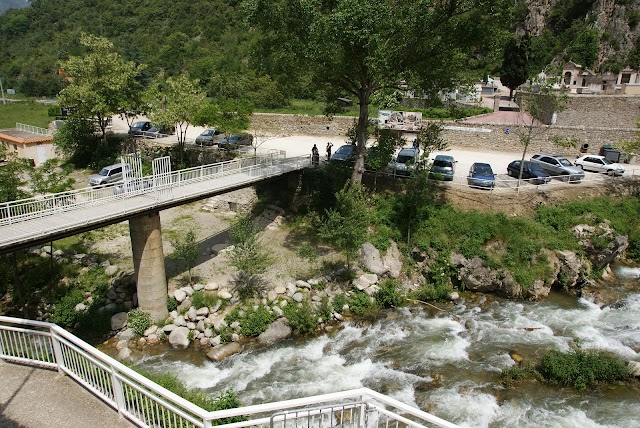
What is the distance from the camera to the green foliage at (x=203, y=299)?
63.3 feet

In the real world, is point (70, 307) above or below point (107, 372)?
below

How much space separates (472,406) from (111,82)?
31262 millimetres

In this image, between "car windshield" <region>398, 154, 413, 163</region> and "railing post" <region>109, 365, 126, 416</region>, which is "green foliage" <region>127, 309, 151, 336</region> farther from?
"car windshield" <region>398, 154, 413, 163</region>

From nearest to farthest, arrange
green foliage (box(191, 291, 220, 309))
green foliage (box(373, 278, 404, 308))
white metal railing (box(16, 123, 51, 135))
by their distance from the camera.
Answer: green foliage (box(191, 291, 220, 309)) → green foliage (box(373, 278, 404, 308)) → white metal railing (box(16, 123, 51, 135))

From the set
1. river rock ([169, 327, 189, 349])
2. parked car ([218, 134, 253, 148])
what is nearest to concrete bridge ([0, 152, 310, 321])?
river rock ([169, 327, 189, 349])

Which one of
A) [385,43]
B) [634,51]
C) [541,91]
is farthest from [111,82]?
[634,51]

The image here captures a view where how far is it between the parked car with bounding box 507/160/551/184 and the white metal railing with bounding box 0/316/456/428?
21918 mm

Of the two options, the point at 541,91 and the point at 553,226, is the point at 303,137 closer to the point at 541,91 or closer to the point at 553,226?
the point at 541,91

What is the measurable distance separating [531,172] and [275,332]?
18.3m

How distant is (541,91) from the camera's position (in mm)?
26828

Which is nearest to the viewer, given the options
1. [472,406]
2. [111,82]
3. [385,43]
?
[472,406]

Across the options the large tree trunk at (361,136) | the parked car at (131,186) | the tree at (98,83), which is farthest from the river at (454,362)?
the tree at (98,83)

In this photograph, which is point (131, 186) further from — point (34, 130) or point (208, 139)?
point (34, 130)

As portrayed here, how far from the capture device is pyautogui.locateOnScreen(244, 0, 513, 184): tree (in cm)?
1953
